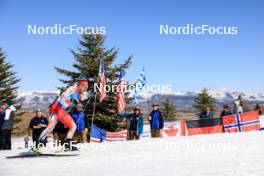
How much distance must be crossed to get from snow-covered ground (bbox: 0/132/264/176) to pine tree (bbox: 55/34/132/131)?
2026 centimetres

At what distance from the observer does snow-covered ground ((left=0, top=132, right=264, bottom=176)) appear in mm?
7039

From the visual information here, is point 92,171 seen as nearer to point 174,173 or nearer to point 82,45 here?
point 174,173

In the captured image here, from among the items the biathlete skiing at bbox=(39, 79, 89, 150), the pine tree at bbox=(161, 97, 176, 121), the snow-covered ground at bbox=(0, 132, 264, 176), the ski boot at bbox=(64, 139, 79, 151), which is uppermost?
the pine tree at bbox=(161, 97, 176, 121)

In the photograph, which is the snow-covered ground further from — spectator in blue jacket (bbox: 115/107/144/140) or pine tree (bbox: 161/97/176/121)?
pine tree (bbox: 161/97/176/121)

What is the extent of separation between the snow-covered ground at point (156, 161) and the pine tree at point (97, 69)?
2026 centimetres

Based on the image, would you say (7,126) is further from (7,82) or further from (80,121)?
(7,82)

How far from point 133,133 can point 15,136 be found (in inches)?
1160

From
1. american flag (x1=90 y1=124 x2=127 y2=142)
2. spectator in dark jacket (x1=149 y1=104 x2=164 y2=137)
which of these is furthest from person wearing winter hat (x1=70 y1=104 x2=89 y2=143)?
american flag (x1=90 y1=124 x2=127 y2=142)

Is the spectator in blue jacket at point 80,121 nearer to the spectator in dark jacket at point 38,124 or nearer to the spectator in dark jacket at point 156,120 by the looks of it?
the spectator in dark jacket at point 38,124

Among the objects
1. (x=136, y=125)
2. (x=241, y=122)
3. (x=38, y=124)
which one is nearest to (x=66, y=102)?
(x=38, y=124)

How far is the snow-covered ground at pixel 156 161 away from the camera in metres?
7.04

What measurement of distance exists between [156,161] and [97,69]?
23.7m

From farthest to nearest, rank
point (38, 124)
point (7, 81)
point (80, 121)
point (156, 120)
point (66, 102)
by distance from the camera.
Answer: point (7, 81) < point (156, 120) < point (80, 121) < point (38, 124) < point (66, 102)

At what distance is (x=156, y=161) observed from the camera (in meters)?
8.24
